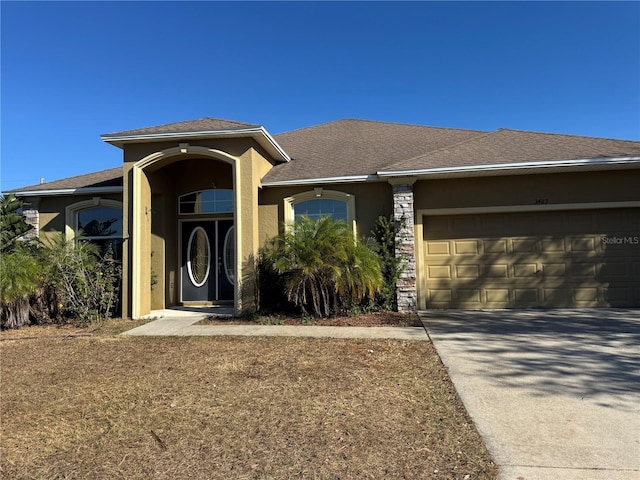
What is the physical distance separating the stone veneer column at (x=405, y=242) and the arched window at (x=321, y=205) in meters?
1.17

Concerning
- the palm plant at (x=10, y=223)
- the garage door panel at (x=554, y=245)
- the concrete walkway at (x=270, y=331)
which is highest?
the palm plant at (x=10, y=223)

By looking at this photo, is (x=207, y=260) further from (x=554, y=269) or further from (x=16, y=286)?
(x=554, y=269)

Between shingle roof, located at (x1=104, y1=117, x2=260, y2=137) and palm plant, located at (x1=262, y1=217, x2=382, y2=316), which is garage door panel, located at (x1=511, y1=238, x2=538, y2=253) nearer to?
palm plant, located at (x1=262, y1=217, x2=382, y2=316)

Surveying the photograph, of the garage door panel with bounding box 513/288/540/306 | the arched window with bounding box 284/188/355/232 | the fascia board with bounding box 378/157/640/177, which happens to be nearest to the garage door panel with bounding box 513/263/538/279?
the garage door panel with bounding box 513/288/540/306

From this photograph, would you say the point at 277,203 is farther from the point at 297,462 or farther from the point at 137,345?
the point at 297,462

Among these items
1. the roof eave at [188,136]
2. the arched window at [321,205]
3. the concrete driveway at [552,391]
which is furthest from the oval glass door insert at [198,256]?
the concrete driveway at [552,391]

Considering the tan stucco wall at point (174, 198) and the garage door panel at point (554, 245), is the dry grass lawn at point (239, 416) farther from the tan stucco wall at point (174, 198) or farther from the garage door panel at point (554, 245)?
the garage door panel at point (554, 245)

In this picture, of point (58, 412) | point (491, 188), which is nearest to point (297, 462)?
point (58, 412)

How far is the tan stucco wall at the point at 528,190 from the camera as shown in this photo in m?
9.77

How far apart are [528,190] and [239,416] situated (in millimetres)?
8933

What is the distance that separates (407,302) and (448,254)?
5.55ft

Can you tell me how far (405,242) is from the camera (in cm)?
1000

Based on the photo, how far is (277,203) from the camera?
1091cm

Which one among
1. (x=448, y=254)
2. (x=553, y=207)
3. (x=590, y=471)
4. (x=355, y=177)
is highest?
(x=355, y=177)
